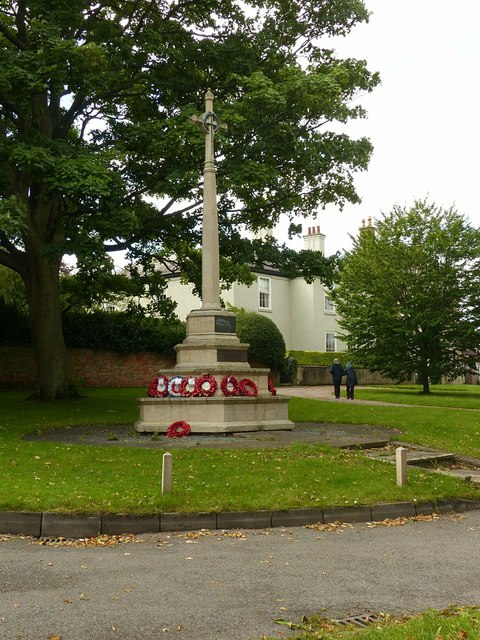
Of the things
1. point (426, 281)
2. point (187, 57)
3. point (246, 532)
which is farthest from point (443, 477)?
point (426, 281)

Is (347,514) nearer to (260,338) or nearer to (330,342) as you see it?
(260,338)

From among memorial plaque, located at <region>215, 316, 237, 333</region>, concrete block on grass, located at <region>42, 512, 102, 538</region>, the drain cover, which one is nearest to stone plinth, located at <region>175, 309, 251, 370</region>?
memorial plaque, located at <region>215, 316, 237, 333</region>

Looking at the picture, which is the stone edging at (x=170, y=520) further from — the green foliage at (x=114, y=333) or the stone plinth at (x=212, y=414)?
the green foliage at (x=114, y=333)

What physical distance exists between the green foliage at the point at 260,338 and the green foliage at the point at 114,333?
14.7ft

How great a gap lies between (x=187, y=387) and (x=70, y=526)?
24.3 feet

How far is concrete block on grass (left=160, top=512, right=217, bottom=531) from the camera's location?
7.41 metres

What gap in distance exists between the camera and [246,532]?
7402mm

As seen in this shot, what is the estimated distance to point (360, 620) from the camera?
459cm

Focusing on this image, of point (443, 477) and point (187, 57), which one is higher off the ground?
point (187, 57)

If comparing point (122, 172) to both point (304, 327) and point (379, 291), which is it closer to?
point (379, 291)

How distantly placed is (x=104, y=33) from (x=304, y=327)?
103ft

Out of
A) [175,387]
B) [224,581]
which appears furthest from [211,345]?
[224,581]

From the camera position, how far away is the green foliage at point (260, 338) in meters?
35.6

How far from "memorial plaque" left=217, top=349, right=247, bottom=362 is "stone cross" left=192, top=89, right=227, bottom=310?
1173 mm
